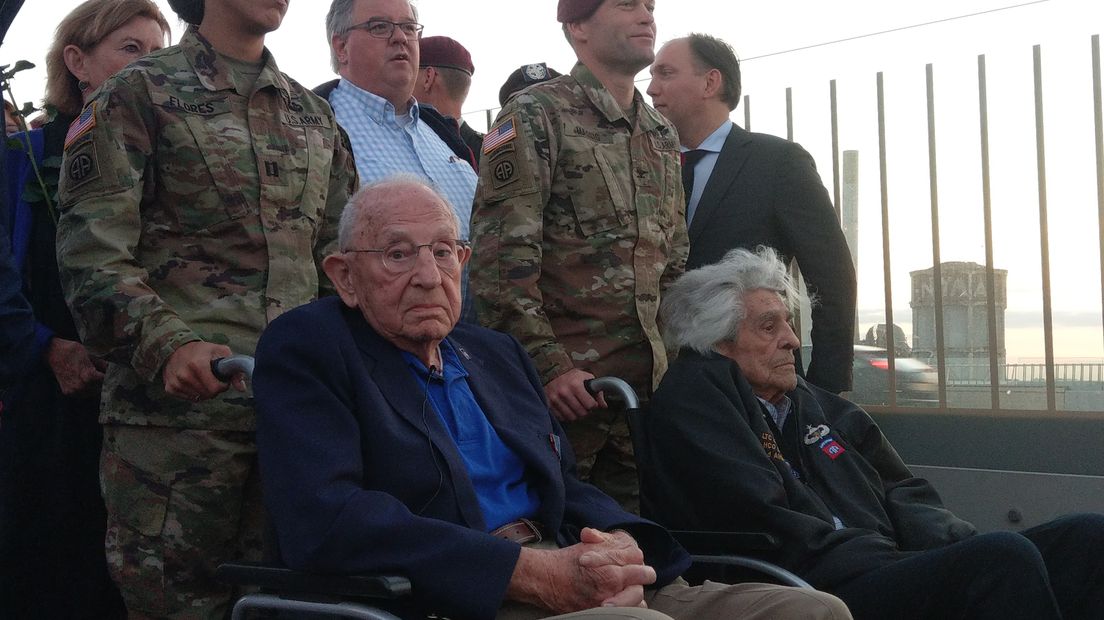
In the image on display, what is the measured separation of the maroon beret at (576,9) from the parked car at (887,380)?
2376 mm

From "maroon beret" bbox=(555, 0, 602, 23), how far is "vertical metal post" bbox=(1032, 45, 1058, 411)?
2204 millimetres

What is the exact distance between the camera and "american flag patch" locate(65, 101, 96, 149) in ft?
9.33

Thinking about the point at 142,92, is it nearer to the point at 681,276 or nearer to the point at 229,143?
the point at 229,143

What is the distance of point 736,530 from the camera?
125 inches

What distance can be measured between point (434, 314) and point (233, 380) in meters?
0.43

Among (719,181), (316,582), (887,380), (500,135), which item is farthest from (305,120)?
(887,380)

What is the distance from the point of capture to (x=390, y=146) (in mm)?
3914

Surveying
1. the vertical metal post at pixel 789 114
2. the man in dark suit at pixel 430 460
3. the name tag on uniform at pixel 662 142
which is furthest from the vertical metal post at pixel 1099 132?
the man in dark suit at pixel 430 460

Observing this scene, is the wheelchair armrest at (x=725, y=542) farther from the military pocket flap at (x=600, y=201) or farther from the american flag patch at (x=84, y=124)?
the american flag patch at (x=84, y=124)

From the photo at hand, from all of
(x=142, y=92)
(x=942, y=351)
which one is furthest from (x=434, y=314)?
(x=942, y=351)

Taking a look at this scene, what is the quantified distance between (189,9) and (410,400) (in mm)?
1300

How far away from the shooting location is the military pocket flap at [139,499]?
2762 millimetres

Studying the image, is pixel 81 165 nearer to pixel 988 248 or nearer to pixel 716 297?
pixel 716 297

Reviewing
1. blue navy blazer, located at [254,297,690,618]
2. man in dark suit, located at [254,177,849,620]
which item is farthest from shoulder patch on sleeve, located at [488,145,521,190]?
blue navy blazer, located at [254,297,690,618]
